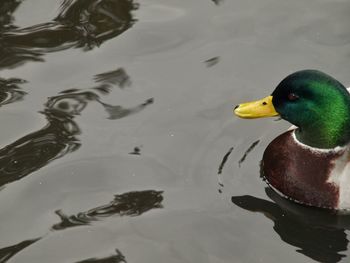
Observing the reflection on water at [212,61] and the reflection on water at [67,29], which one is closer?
the reflection on water at [212,61]

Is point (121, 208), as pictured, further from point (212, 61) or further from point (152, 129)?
point (212, 61)

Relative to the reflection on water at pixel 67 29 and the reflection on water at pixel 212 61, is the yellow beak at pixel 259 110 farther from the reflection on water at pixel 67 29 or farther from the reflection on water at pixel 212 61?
the reflection on water at pixel 67 29

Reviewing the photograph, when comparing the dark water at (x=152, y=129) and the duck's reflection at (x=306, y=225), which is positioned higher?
the dark water at (x=152, y=129)

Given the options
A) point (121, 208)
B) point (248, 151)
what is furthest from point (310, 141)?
point (121, 208)

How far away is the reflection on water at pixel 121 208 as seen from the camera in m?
6.36

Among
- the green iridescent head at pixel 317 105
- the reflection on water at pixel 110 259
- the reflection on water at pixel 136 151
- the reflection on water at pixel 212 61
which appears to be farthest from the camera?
the reflection on water at pixel 212 61

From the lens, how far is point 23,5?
26.9 ft

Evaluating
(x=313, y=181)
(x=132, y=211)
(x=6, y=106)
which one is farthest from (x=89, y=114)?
(x=313, y=181)

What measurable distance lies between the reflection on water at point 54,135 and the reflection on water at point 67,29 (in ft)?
1.29

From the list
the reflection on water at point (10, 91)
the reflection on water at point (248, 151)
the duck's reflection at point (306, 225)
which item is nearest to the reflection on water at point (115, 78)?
the reflection on water at point (10, 91)

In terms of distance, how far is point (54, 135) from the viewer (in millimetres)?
7004

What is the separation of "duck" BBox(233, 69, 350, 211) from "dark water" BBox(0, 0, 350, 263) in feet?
0.41

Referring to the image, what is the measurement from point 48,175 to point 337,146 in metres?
1.96

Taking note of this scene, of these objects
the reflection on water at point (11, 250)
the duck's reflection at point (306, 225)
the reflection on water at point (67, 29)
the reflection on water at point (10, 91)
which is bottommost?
the duck's reflection at point (306, 225)
